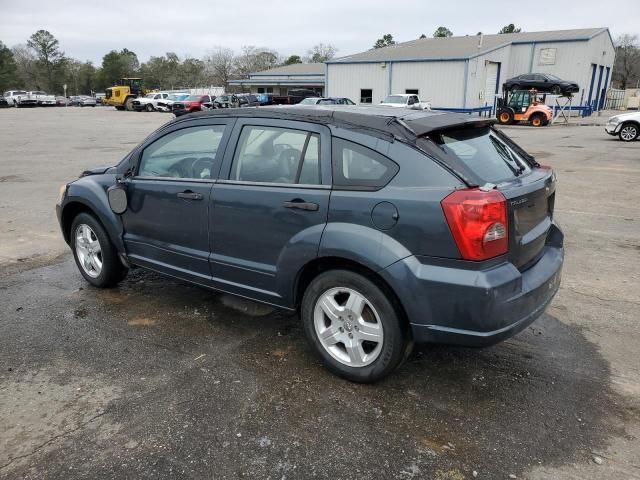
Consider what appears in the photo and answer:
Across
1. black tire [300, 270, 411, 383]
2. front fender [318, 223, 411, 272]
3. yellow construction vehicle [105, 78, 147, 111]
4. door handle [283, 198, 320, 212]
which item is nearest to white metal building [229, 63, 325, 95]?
yellow construction vehicle [105, 78, 147, 111]

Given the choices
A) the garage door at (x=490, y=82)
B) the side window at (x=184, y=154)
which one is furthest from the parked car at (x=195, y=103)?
the side window at (x=184, y=154)

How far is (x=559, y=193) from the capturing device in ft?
31.4

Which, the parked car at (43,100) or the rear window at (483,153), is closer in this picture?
the rear window at (483,153)

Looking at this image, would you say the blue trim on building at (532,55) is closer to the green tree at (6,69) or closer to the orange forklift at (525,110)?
the orange forklift at (525,110)

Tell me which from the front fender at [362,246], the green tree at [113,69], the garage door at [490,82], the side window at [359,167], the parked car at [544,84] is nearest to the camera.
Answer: the front fender at [362,246]

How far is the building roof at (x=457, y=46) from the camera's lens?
3830 centimetres

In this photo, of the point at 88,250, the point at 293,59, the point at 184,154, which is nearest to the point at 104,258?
the point at 88,250

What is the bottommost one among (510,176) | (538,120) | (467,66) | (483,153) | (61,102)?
(61,102)

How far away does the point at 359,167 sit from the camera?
10.00 feet

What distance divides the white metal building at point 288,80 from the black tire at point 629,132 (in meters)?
42.3

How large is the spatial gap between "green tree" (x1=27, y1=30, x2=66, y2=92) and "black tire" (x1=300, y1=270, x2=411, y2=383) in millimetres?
104949

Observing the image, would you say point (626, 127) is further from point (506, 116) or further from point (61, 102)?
point (61, 102)

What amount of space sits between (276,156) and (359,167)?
0.68 meters

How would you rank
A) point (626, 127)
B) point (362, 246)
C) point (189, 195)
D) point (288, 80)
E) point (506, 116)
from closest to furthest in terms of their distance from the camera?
1. point (362, 246)
2. point (189, 195)
3. point (626, 127)
4. point (506, 116)
5. point (288, 80)
